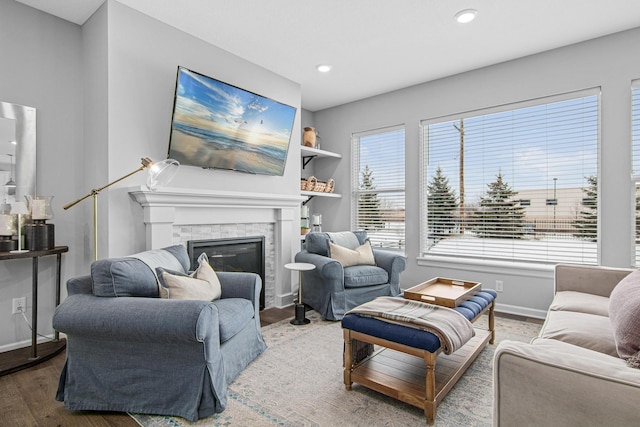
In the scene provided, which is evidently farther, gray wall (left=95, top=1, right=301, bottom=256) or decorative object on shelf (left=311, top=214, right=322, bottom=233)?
decorative object on shelf (left=311, top=214, right=322, bottom=233)

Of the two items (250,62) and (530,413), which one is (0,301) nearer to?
(250,62)

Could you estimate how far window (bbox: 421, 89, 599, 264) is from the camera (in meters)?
3.24

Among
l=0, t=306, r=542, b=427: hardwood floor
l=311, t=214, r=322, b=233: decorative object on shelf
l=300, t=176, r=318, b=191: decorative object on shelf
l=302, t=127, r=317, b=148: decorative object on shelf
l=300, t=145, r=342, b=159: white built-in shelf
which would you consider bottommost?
l=0, t=306, r=542, b=427: hardwood floor

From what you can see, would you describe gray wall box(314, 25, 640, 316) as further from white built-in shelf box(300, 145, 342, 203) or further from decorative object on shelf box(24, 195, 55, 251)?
decorative object on shelf box(24, 195, 55, 251)

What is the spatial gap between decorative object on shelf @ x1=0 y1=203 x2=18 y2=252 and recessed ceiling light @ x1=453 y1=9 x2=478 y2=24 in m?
3.60

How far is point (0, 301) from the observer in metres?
2.54

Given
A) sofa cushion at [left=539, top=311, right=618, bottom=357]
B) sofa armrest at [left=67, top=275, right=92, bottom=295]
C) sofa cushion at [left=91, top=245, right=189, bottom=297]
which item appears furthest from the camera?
sofa armrest at [left=67, top=275, right=92, bottom=295]

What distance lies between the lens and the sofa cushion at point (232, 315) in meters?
2.01

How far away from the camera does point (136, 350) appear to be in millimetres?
1788

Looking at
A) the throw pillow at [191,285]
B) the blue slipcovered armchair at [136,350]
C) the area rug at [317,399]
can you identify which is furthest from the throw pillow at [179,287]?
the area rug at [317,399]

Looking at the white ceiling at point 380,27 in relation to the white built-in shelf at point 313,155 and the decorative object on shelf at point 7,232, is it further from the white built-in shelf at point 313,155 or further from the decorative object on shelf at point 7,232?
the decorative object on shelf at point 7,232

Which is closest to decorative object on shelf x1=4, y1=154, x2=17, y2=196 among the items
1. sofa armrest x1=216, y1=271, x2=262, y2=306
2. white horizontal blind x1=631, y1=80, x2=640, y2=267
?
sofa armrest x1=216, y1=271, x2=262, y2=306

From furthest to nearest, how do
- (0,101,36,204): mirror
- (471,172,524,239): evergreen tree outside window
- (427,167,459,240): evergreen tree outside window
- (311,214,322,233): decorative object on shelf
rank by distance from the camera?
(311,214,322,233): decorative object on shelf
(427,167,459,240): evergreen tree outside window
(471,172,524,239): evergreen tree outside window
(0,101,36,204): mirror

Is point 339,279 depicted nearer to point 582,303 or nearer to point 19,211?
point 582,303
